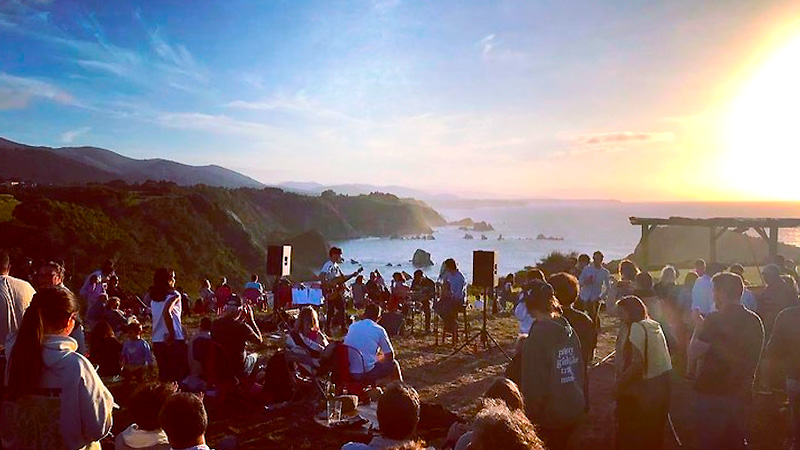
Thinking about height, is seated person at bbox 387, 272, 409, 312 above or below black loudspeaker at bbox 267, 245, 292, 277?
below

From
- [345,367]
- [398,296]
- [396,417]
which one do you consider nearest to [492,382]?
[396,417]

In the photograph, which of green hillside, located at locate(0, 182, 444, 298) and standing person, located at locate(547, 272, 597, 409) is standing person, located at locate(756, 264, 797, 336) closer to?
standing person, located at locate(547, 272, 597, 409)

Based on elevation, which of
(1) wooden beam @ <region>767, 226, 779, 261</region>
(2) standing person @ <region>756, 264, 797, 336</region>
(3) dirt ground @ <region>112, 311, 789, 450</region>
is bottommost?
(3) dirt ground @ <region>112, 311, 789, 450</region>

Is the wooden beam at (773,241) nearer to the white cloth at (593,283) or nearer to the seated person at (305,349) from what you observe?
the white cloth at (593,283)

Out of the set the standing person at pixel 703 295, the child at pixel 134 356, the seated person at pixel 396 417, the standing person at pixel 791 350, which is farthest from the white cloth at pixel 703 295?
the child at pixel 134 356

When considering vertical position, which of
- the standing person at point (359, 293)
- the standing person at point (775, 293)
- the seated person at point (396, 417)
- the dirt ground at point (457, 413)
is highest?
the standing person at point (775, 293)

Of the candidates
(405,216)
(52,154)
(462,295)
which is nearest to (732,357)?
(462,295)

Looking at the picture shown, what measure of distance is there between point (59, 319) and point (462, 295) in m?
8.45

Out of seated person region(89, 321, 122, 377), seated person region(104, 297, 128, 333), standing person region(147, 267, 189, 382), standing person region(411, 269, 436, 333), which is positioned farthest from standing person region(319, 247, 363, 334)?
standing person region(147, 267, 189, 382)

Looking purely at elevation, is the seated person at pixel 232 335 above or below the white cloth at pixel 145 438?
below

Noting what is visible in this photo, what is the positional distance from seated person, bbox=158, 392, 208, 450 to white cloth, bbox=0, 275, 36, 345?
2.25 meters

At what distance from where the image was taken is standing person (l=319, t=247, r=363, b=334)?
11.2 meters

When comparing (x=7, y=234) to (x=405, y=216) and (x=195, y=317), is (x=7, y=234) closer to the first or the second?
(x=195, y=317)

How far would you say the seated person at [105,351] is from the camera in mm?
7543
